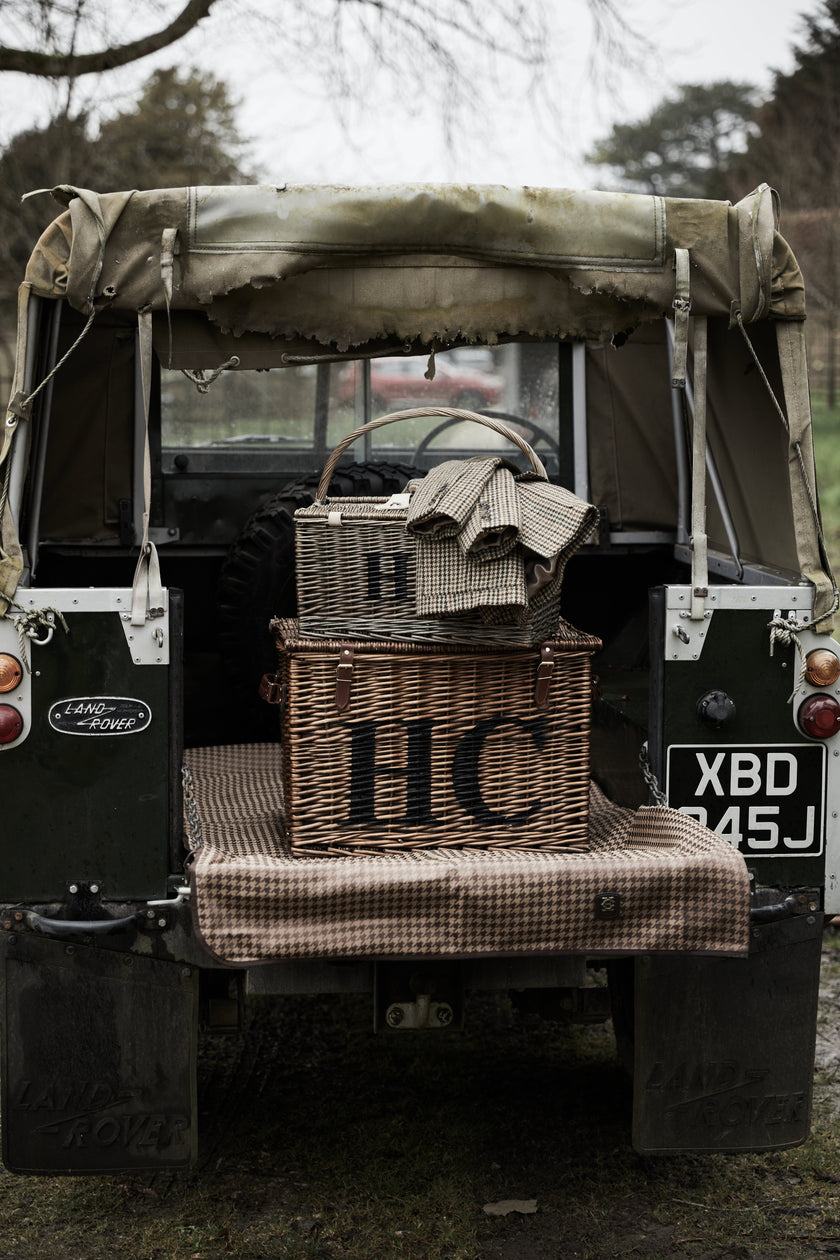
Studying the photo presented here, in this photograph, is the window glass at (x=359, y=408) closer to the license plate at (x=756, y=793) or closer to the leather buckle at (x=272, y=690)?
the leather buckle at (x=272, y=690)

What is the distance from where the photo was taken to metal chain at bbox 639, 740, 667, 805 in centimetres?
312

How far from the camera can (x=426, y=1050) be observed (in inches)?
171

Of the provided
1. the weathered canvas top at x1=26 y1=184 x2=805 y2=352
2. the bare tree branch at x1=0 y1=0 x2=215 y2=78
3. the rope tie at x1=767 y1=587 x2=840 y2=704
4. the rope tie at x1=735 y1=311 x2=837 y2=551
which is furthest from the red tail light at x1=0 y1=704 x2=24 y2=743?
the bare tree branch at x1=0 y1=0 x2=215 y2=78

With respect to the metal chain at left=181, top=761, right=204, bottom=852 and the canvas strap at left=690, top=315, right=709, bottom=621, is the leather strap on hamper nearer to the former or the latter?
the metal chain at left=181, top=761, right=204, bottom=852

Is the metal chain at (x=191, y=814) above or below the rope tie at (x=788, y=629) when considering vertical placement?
below

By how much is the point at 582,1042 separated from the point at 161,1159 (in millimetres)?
1864

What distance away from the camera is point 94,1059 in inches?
116

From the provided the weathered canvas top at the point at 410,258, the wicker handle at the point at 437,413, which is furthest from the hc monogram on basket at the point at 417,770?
the weathered canvas top at the point at 410,258

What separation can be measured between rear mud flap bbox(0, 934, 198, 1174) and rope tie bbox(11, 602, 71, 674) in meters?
0.64

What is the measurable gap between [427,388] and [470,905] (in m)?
2.86

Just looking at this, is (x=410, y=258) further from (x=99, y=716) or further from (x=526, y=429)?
(x=526, y=429)

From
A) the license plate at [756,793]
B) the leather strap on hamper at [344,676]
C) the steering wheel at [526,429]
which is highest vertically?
the steering wheel at [526,429]

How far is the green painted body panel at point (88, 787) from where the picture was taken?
286 centimetres

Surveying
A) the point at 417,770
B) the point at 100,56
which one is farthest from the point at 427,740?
the point at 100,56
